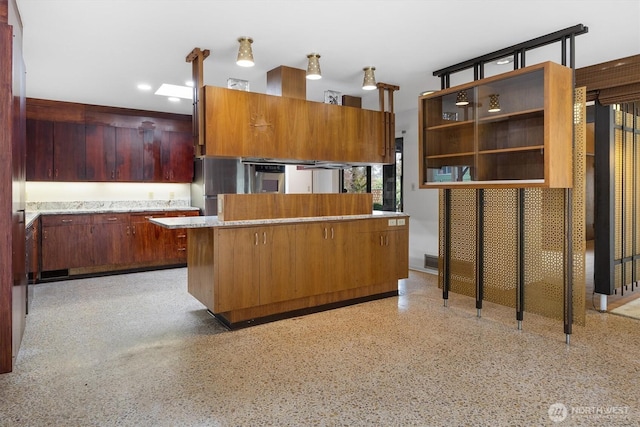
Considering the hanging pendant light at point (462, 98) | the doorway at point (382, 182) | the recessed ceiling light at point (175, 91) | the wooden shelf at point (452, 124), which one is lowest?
the doorway at point (382, 182)

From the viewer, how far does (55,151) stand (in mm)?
5711

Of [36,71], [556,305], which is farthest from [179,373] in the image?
[36,71]

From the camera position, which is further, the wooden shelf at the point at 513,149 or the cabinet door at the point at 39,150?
the cabinet door at the point at 39,150

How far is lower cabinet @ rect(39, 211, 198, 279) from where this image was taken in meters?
5.40

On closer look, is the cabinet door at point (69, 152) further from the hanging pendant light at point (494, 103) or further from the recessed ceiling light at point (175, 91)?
the hanging pendant light at point (494, 103)

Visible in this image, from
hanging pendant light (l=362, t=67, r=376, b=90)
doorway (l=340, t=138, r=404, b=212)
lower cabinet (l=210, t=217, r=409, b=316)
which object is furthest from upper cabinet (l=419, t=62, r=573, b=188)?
doorway (l=340, t=138, r=404, b=212)

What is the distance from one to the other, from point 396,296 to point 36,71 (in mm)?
4636

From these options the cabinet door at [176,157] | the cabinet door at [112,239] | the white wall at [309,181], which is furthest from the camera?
the white wall at [309,181]

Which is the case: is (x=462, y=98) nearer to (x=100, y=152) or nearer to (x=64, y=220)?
(x=100, y=152)

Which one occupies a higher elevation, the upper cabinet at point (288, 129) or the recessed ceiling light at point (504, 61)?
the recessed ceiling light at point (504, 61)

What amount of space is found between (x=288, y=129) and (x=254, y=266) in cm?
151

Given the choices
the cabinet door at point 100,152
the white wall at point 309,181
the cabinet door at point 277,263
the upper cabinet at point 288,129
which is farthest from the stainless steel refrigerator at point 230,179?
the cabinet door at point 277,263

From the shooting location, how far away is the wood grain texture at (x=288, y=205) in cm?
371

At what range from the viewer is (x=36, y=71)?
14.1ft
